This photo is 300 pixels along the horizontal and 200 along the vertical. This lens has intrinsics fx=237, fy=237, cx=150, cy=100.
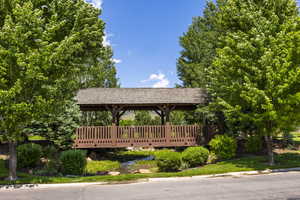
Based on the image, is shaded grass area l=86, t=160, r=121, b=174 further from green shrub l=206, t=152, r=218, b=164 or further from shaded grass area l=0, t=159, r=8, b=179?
green shrub l=206, t=152, r=218, b=164

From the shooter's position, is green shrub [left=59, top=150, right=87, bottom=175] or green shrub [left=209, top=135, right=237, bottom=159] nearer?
green shrub [left=59, top=150, right=87, bottom=175]

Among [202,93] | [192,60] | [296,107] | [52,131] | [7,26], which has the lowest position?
[52,131]

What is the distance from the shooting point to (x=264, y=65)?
1220 cm

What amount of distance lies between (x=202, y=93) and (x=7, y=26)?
1584 centimetres

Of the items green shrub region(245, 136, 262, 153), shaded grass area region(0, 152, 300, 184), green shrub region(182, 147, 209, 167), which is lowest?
shaded grass area region(0, 152, 300, 184)

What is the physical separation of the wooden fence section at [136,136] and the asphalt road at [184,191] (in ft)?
26.6

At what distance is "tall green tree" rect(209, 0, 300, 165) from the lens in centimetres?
1195

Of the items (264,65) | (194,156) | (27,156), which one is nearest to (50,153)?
(27,156)

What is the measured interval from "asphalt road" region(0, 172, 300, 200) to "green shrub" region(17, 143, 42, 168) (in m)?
4.90

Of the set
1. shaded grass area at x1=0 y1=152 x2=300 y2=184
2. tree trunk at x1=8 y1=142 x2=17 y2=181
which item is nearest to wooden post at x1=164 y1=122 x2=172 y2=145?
shaded grass area at x1=0 y1=152 x2=300 y2=184

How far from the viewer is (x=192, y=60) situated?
132 ft

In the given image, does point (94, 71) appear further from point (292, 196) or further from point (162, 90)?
point (292, 196)

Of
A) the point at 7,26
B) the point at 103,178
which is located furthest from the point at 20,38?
the point at 103,178

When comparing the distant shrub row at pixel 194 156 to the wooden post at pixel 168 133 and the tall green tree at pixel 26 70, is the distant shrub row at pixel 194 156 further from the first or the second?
the tall green tree at pixel 26 70
